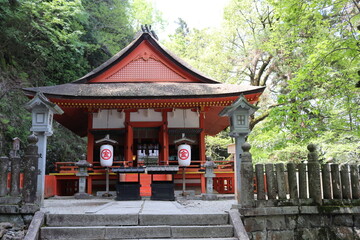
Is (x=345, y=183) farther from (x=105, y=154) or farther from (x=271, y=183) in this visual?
(x=105, y=154)

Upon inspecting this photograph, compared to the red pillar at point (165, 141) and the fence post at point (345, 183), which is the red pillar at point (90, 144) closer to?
the red pillar at point (165, 141)

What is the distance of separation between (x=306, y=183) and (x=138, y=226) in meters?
3.26

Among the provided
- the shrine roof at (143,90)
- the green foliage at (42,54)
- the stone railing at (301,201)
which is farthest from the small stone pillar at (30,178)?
the green foliage at (42,54)

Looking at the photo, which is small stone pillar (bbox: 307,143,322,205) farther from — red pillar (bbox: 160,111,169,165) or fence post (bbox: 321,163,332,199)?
red pillar (bbox: 160,111,169,165)

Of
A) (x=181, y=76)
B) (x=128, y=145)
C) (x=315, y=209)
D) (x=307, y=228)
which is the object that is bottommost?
(x=307, y=228)

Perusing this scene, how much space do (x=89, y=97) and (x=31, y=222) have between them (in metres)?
6.42

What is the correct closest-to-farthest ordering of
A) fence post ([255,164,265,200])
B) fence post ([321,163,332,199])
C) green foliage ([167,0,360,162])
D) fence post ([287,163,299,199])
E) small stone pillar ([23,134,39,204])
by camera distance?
1. small stone pillar ([23,134,39,204])
2. fence post ([255,164,265,200])
3. fence post ([287,163,299,199])
4. fence post ([321,163,332,199])
5. green foliage ([167,0,360,162])

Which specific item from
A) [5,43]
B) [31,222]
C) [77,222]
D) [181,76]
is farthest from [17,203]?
[5,43]

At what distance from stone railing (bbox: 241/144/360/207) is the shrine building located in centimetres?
495

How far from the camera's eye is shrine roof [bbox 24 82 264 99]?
1070cm

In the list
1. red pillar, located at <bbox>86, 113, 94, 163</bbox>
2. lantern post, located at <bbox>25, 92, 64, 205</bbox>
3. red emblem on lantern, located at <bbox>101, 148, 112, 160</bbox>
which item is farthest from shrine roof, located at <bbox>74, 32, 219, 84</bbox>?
lantern post, located at <bbox>25, 92, 64, 205</bbox>

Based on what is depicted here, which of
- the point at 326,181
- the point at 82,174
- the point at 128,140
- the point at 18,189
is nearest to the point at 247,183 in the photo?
the point at 326,181

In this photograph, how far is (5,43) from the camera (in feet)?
50.2

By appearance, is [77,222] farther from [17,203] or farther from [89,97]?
[89,97]
